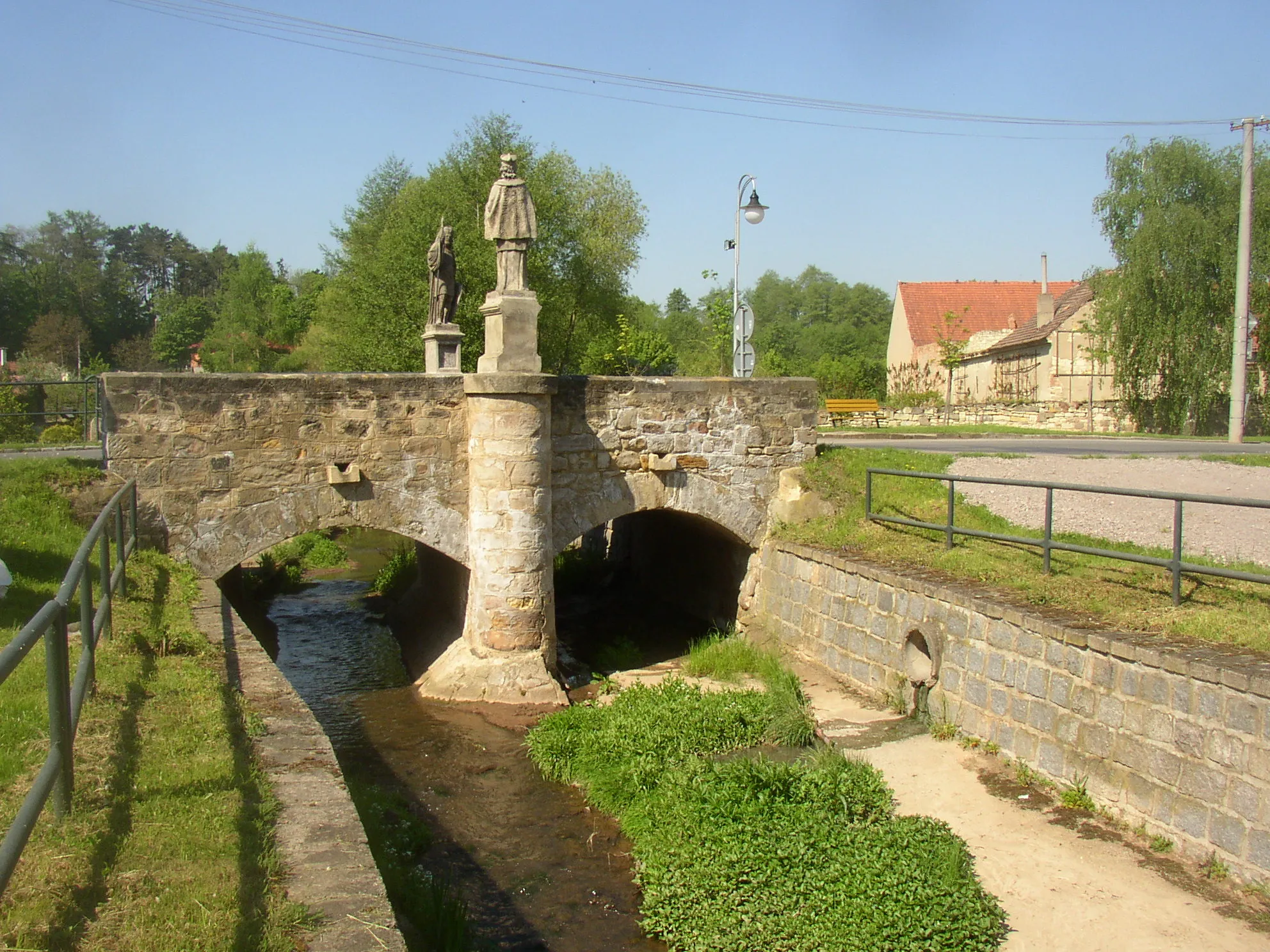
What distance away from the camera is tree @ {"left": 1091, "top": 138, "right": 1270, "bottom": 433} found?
25.8 m

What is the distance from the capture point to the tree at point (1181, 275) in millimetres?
25781

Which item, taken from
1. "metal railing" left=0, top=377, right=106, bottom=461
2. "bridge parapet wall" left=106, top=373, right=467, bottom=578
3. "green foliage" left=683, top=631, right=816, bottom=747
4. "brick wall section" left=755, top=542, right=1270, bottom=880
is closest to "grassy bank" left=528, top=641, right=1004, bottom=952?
"green foliage" left=683, top=631, right=816, bottom=747

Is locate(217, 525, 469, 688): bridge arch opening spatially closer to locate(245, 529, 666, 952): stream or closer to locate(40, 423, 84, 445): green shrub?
locate(245, 529, 666, 952): stream

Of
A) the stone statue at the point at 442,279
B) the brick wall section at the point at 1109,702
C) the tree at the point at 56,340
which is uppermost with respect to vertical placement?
the tree at the point at 56,340

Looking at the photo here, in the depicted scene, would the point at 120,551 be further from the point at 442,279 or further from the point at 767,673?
the point at 767,673

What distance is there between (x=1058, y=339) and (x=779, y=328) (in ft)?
149

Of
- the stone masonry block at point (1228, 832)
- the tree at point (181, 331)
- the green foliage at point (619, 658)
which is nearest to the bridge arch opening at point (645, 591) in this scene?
the green foliage at point (619, 658)

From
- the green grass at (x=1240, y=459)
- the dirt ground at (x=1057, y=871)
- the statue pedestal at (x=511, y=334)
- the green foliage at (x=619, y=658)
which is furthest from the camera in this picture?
the green grass at (x=1240, y=459)

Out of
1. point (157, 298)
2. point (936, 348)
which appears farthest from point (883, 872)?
point (157, 298)

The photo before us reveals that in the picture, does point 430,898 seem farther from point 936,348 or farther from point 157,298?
point 157,298

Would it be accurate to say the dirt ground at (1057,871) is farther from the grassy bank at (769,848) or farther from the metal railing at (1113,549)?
the metal railing at (1113,549)

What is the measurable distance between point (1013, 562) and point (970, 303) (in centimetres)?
3916

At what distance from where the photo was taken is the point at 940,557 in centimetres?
948

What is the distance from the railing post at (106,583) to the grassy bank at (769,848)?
3.61 metres
